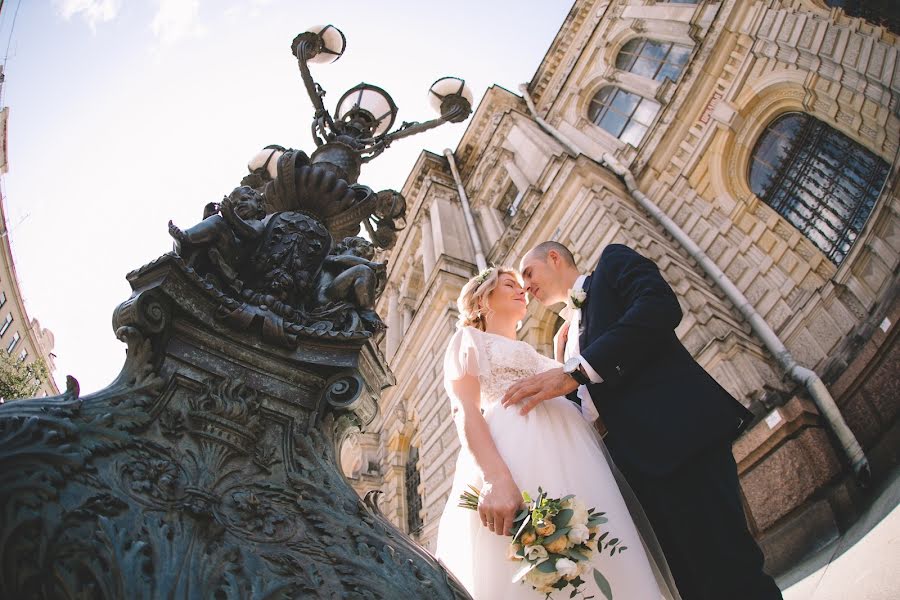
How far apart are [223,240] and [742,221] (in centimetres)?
928

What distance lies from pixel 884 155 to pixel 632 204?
409 centimetres

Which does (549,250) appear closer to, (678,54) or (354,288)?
(354,288)

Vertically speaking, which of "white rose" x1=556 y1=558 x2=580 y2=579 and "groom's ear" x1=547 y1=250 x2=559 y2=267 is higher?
"groom's ear" x1=547 y1=250 x2=559 y2=267

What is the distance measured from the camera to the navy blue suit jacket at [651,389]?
176 centimetres

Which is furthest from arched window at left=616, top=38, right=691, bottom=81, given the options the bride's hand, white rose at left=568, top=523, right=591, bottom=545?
white rose at left=568, top=523, right=591, bottom=545

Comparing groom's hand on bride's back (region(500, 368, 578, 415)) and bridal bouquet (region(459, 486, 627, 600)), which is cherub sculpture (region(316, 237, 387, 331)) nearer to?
groom's hand on bride's back (region(500, 368, 578, 415))

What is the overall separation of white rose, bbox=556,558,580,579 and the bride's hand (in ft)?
0.74

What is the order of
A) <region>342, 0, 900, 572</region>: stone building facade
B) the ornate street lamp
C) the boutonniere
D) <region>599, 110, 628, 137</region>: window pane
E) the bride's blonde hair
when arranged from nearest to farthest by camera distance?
the boutonniere < the bride's blonde hair < the ornate street lamp < <region>342, 0, 900, 572</region>: stone building facade < <region>599, 110, 628, 137</region>: window pane

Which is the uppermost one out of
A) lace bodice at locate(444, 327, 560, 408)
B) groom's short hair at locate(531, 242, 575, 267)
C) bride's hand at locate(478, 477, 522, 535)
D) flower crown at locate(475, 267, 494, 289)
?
groom's short hair at locate(531, 242, 575, 267)

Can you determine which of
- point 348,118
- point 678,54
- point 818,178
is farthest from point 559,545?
point 678,54

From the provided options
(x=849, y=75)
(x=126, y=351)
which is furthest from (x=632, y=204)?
(x=126, y=351)

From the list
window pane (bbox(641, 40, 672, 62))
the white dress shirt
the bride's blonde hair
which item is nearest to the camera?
the white dress shirt

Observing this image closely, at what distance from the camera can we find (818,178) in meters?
8.02

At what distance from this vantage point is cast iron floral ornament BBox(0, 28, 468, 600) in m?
1.12
